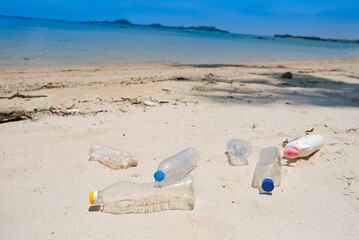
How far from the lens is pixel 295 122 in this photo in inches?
117

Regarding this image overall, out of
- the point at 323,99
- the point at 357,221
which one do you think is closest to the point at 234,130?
the point at 357,221

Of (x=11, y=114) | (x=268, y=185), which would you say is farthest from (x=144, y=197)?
(x=11, y=114)

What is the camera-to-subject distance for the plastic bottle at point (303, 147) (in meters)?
1.95

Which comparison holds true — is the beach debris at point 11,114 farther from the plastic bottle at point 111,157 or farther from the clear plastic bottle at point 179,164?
the clear plastic bottle at point 179,164

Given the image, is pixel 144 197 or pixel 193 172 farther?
pixel 193 172

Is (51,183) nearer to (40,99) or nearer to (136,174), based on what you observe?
(136,174)

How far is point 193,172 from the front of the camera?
74.9 inches

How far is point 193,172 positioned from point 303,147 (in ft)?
2.98

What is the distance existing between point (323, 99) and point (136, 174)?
3616mm

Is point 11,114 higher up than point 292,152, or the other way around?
point 292,152

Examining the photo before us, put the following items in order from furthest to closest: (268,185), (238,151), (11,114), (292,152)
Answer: (11,114) < (238,151) < (292,152) < (268,185)

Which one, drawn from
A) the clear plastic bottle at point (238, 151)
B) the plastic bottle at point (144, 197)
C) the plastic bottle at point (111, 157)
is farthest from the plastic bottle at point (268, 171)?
the plastic bottle at point (111, 157)

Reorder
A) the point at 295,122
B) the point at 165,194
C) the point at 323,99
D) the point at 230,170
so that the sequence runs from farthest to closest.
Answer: the point at 323,99, the point at 295,122, the point at 230,170, the point at 165,194

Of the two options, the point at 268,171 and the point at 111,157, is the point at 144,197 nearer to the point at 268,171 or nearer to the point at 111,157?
the point at 111,157
